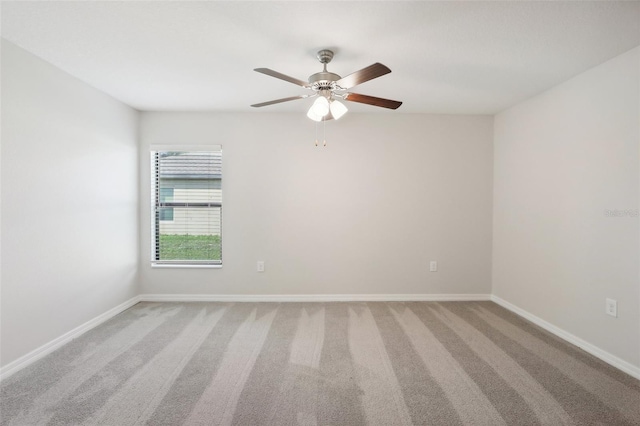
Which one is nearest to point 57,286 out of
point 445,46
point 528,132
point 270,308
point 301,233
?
point 270,308

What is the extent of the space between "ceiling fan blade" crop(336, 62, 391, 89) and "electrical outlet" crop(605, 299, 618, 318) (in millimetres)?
2487

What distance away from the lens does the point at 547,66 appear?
2396 millimetres

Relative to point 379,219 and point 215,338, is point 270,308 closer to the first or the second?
point 215,338

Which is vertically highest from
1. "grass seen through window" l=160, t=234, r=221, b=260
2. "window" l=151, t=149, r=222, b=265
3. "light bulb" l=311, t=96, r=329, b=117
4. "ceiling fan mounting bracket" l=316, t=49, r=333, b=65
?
"ceiling fan mounting bracket" l=316, t=49, r=333, b=65

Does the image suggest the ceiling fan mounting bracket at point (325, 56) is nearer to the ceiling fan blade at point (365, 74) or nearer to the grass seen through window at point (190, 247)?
the ceiling fan blade at point (365, 74)

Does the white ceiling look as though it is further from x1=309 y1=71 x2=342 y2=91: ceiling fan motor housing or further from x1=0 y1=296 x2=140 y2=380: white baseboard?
x1=0 y1=296 x2=140 y2=380: white baseboard

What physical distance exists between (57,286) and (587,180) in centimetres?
461

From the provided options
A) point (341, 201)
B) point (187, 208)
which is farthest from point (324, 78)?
point (187, 208)

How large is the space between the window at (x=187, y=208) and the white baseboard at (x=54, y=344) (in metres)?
0.76

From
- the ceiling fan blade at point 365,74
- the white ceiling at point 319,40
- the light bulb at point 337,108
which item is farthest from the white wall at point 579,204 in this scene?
the light bulb at point 337,108

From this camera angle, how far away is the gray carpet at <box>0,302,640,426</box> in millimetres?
1700

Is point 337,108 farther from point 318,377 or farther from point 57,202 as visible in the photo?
point 57,202

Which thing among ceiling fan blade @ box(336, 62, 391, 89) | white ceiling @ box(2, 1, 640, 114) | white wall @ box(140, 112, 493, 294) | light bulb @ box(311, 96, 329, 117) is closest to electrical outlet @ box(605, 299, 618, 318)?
white wall @ box(140, 112, 493, 294)

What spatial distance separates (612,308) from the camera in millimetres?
2283
